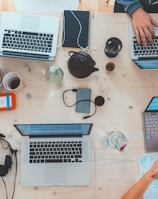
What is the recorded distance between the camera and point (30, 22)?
1.21m

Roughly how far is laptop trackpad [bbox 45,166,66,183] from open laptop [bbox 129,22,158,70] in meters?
0.62

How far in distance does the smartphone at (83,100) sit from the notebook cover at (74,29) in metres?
0.23

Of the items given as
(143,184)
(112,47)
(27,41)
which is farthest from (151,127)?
(27,41)

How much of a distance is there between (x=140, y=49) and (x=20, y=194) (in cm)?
87

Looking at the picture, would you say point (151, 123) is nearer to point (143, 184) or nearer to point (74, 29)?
point (143, 184)

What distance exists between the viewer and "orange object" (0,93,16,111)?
1.13 metres

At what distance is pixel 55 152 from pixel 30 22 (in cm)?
64

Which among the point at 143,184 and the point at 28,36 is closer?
the point at 143,184

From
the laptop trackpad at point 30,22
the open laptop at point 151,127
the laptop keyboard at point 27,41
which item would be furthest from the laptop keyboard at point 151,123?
the laptop trackpad at point 30,22

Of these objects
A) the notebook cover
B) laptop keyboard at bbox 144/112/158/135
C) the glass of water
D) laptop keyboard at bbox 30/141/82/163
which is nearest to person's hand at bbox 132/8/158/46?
the notebook cover

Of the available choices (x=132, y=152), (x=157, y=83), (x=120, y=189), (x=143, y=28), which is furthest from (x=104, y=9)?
(x=120, y=189)

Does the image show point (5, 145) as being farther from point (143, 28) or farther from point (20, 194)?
point (143, 28)

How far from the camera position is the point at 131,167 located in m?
1.11

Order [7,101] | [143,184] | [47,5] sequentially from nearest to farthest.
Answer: [143,184]
[7,101]
[47,5]
